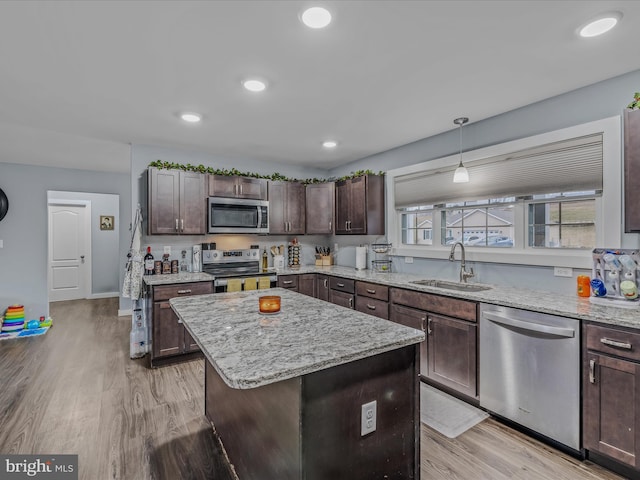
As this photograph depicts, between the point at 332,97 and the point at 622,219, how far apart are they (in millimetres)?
2261

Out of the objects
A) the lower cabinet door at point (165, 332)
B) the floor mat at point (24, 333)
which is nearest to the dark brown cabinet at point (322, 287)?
the lower cabinet door at point (165, 332)

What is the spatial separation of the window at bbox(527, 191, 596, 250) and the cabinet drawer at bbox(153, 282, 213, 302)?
3.23 metres

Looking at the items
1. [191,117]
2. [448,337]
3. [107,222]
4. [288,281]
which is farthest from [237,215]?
[107,222]

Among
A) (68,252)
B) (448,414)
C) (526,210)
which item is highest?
(526,210)

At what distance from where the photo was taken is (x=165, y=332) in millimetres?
3457

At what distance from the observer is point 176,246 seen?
4.23 metres

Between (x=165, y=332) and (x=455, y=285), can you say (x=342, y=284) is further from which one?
(x=165, y=332)

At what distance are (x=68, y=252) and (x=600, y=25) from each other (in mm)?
8638

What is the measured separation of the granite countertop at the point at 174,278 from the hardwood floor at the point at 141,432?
0.89 meters

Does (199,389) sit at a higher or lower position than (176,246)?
lower

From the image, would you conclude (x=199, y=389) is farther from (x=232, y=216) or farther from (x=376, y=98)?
(x=376, y=98)

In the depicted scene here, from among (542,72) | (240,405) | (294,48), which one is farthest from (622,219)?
(240,405)

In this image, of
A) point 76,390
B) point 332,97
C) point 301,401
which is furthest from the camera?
point 76,390

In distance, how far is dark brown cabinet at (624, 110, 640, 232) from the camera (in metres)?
2.01
